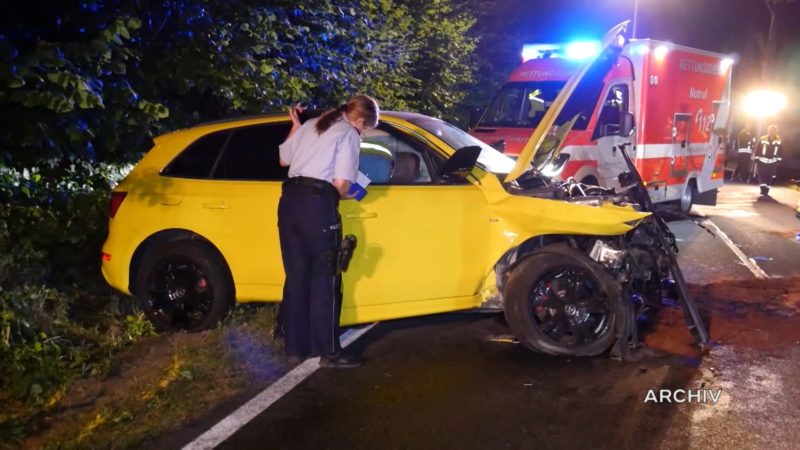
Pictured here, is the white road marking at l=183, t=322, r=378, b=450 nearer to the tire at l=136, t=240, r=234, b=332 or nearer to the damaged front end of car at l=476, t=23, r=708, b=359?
the tire at l=136, t=240, r=234, b=332

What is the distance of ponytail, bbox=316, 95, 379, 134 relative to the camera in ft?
15.3

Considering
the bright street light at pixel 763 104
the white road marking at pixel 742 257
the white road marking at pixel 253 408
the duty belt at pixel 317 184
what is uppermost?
the bright street light at pixel 763 104

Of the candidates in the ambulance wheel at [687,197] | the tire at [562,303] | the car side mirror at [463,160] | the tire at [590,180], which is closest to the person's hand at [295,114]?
the car side mirror at [463,160]

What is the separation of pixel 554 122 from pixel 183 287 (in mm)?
3037

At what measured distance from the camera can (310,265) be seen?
4.81 meters

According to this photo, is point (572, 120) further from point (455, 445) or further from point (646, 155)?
point (646, 155)

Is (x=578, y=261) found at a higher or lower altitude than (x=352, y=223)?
lower

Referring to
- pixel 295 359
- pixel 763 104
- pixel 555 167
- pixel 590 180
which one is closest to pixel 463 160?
pixel 555 167

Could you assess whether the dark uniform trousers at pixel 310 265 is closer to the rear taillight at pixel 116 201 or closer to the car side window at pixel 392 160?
the car side window at pixel 392 160

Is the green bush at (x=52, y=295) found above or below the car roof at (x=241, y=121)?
below

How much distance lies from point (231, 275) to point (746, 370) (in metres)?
3.67

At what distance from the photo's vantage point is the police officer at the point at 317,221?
463 centimetres

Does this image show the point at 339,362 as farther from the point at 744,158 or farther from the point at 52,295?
the point at 744,158

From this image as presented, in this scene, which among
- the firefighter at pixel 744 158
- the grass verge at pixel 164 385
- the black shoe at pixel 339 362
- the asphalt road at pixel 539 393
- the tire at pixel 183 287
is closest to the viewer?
the asphalt road at pixel 539 393
